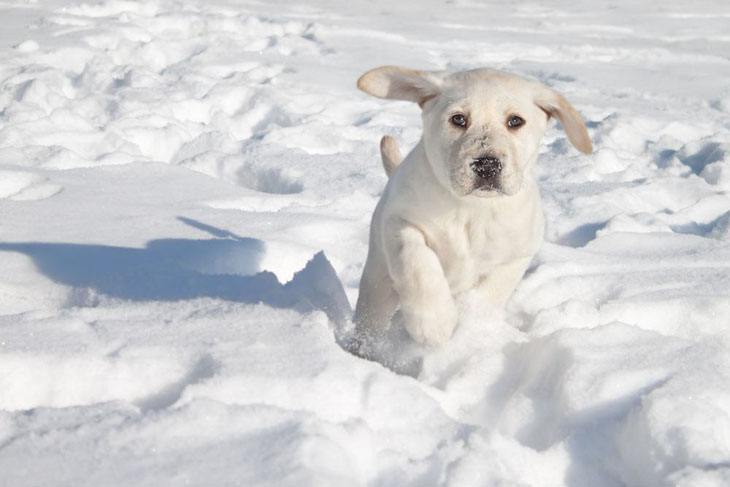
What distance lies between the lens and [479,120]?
8.20 feet

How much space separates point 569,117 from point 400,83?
0.51 metres

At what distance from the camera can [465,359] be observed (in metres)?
2.35

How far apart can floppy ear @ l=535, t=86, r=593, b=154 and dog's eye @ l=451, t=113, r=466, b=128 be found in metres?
0.26

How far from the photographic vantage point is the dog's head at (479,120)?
2375 mm

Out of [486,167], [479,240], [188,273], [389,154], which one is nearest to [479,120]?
[486,167]

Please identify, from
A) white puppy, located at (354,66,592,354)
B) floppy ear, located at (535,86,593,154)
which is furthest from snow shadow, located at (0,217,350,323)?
floppy ear, located at (535,86,593,154)

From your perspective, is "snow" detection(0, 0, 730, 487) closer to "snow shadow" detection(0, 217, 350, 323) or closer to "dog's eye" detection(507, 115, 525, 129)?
"snow shadow" detection(0, 217, 350, 323)

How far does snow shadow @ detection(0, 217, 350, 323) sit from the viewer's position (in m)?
2.70

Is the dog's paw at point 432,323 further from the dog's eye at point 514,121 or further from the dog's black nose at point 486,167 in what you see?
the dog's eye at point 514,121

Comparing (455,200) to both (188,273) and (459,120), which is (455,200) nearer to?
(459,120)

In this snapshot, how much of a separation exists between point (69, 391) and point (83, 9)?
741 cm

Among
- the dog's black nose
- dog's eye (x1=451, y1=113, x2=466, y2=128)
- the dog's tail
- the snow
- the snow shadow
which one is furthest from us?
the dog's tail

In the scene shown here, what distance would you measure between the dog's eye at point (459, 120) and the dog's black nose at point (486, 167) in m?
0.19

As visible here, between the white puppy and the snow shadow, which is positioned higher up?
the white puppy
